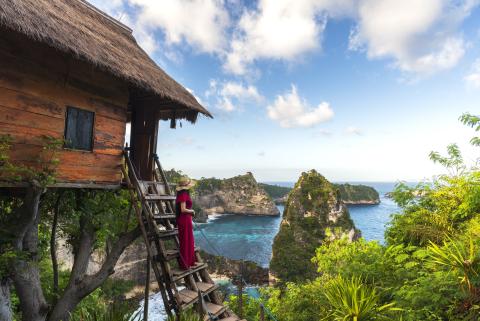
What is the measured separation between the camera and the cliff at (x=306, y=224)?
1866 inches

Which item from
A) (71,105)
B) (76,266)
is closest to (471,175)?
(71,105)

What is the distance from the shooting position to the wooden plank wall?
5.64 meters

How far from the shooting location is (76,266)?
7852 millimetres

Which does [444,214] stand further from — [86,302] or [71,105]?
[86,302]

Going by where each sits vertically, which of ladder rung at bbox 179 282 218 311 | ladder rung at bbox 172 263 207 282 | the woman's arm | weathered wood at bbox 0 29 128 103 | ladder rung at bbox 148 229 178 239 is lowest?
ladder rung at bbox 179 282 218 311

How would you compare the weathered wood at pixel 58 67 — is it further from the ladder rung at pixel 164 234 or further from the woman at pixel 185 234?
the ladder rung at pixel 164 234

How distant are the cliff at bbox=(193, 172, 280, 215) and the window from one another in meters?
106

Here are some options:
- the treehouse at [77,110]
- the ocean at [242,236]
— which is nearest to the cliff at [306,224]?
the ocean at [242,236]

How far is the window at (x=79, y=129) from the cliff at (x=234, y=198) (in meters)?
106

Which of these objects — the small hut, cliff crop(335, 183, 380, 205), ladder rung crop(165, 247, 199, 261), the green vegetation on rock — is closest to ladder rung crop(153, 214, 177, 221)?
ladder rung crop(165, 247, 199, 261)

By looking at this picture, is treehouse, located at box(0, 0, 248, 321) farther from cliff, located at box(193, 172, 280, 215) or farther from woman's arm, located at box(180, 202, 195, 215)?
cliff, located at box(193, 172, 280, 215)

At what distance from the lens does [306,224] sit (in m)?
54.8

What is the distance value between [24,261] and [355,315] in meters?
7.13

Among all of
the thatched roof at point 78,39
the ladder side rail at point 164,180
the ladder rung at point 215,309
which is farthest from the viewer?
the ladder side rail at point 164,180
